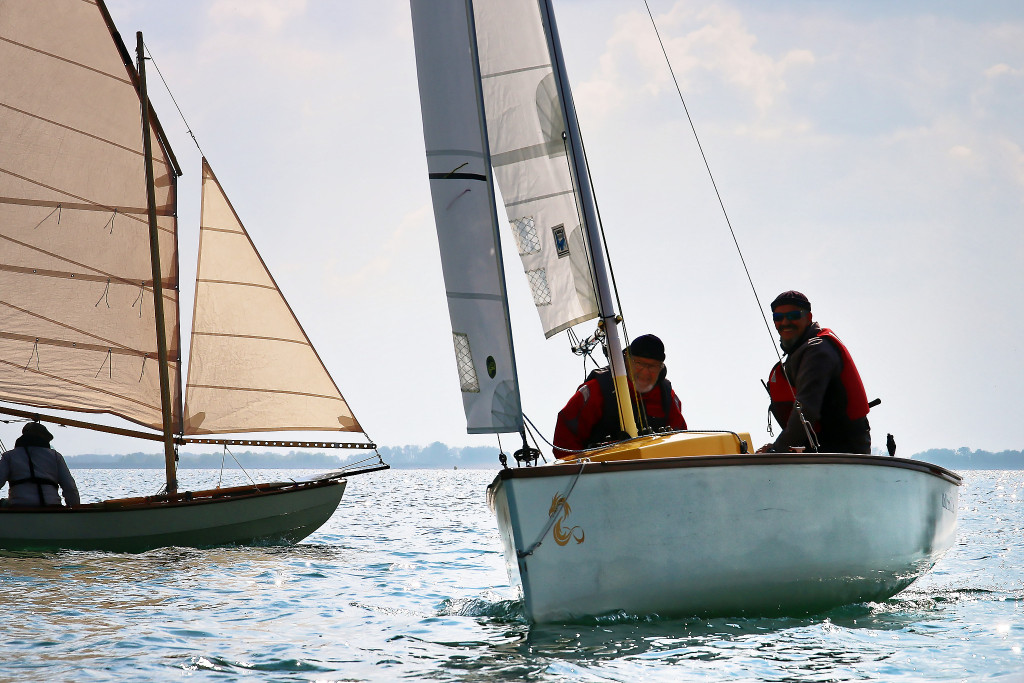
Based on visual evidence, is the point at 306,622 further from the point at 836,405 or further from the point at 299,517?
the point at 299,517

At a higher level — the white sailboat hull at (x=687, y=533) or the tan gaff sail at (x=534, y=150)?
the tan gaff sail at (x=534, y=150)

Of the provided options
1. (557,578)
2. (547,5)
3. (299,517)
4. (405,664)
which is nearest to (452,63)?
(547,5)

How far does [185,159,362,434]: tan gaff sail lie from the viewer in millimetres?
15930

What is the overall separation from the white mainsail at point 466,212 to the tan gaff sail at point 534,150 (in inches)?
21.0

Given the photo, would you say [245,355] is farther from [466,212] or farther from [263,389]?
[466,212]

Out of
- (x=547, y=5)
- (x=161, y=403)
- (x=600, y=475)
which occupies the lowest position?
(x=600, y=475)

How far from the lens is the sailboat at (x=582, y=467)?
565cm

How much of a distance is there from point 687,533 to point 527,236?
297 cm

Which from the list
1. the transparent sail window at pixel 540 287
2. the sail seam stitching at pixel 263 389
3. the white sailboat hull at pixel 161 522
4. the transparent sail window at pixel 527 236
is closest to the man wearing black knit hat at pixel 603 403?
the transparent sail window at pixel 540 287

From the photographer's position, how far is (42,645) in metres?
6.07

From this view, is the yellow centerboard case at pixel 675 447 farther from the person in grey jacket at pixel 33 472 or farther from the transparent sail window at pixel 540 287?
the person in grey jacket at pixel 33 472

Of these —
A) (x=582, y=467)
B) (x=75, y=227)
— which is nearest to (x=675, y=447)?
(x=582, y=467)

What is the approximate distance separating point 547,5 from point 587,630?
4.78m

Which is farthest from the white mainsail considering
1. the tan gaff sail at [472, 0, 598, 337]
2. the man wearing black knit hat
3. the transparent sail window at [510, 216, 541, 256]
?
the man wearing black knit hat
